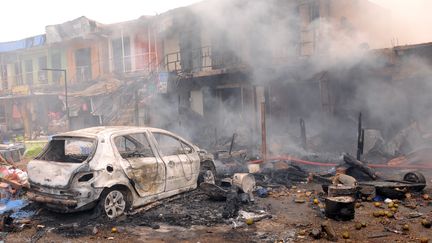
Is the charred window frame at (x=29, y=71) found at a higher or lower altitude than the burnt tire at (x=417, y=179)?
higher

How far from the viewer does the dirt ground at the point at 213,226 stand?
16.5 feet

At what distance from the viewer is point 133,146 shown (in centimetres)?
745

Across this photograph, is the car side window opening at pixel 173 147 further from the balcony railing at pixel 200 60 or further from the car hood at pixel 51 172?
the balcony railing at pixel 200 60

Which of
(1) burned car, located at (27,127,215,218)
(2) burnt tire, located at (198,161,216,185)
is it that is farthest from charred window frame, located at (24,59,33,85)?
(2) burnt tire, located at (198,161,216,185)

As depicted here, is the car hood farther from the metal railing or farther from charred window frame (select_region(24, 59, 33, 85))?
charred window frame (select_region(24, 59, 33, 85))

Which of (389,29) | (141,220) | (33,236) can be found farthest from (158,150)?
(389,29)

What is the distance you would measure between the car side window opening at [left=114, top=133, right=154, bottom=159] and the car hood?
85 centimetres

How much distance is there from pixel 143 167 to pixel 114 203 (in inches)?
29.3

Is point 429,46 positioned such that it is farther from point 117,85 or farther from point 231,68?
point 117,85

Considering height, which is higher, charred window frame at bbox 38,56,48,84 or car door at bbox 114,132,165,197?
charred window frame at bbox 38,56,48,84

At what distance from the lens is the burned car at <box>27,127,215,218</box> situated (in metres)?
5.50

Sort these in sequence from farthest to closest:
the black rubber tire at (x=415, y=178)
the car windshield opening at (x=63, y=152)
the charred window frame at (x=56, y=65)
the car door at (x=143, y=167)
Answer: the charred window frame at (x=56, y=65) → the black rubber tire at (x=415, y=178) → the car windshield opening at (x=63, y=152) → the car door at (x=143, y=167)

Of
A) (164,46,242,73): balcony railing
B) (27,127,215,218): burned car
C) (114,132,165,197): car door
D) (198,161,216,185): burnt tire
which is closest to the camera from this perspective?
(27,127,215,218): burned car

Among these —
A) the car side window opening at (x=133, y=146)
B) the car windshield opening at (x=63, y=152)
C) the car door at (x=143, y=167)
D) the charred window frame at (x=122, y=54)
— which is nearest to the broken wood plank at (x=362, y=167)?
the car door at (x=143, y=167)
